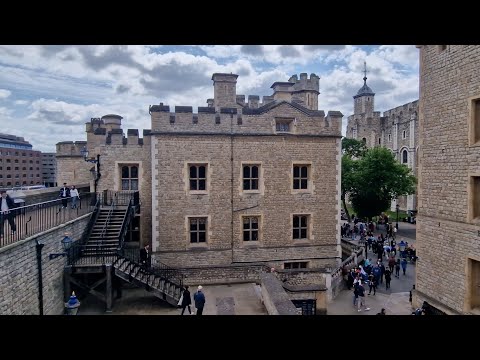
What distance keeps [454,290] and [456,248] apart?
1.43 metres

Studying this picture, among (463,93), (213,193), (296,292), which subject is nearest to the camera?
(463,93)

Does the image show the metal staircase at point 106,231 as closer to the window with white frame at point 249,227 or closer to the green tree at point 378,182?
the window with white frame at point 249,227

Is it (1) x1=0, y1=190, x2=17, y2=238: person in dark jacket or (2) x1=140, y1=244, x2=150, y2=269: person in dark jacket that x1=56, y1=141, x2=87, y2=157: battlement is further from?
(1) x1=0, y1=190, x2=17, y2=238: person in dark jacket

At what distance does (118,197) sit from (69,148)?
9796 millimetres

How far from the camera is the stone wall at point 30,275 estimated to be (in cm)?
808

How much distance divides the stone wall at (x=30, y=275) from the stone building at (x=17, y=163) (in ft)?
235

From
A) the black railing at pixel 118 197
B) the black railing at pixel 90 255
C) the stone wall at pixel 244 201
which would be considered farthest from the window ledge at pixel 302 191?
the black railing at pixel 90 255

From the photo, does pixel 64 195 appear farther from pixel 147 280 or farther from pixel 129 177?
pixel 147 280

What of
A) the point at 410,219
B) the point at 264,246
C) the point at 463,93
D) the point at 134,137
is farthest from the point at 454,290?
the point at 410,219

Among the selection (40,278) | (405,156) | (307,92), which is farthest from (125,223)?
(405,156)

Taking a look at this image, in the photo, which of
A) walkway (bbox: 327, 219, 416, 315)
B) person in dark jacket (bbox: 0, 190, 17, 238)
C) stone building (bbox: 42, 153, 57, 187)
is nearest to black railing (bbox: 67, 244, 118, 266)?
person in dark jacket (bbox: 0, 190, 17, 238)

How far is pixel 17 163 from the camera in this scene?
77.4 meters
